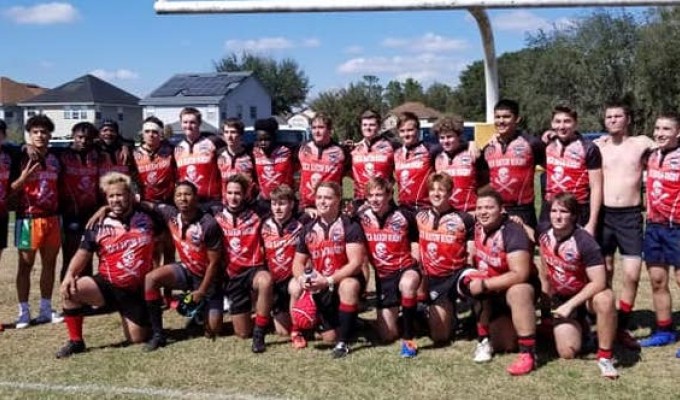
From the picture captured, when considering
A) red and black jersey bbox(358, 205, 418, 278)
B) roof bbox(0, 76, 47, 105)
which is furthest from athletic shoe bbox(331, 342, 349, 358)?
roof bbox(0, 76, 47, 105)

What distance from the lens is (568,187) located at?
6.07 metres

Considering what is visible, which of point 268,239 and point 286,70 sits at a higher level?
point 286,70

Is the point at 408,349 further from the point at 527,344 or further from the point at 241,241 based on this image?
the point at 241,241

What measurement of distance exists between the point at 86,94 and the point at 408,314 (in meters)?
68.3

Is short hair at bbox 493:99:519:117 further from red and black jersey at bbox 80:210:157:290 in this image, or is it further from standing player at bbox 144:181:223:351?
red and black jersey at bbox 80:210:157:290

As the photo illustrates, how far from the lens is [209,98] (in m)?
62.3

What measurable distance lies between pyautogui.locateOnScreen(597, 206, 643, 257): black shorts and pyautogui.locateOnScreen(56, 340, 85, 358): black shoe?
4159 mm

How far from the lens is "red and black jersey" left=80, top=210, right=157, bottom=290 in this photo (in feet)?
20.1

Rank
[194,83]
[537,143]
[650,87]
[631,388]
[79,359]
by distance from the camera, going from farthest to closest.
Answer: [194,83], [650,87], [537,143], [79,359], [631,388]

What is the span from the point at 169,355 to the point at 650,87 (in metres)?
34.9

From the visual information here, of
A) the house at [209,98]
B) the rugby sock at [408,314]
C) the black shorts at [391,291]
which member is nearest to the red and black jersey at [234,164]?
the black shorts at [391,291]

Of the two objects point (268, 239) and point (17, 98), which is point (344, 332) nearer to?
point (268, 239)

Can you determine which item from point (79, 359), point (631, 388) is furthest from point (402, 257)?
point (79, 359)

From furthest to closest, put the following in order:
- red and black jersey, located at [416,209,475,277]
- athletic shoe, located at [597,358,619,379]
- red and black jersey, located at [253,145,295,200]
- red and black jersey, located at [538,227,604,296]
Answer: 1. red and black jersey, located at [253,145,295,200]
2. red and black jersey, located at [416,209,475,277]
3. red and black jersey, located at [538,227,604,296]
4. athletic shoe, located at [597,358,619,379]
